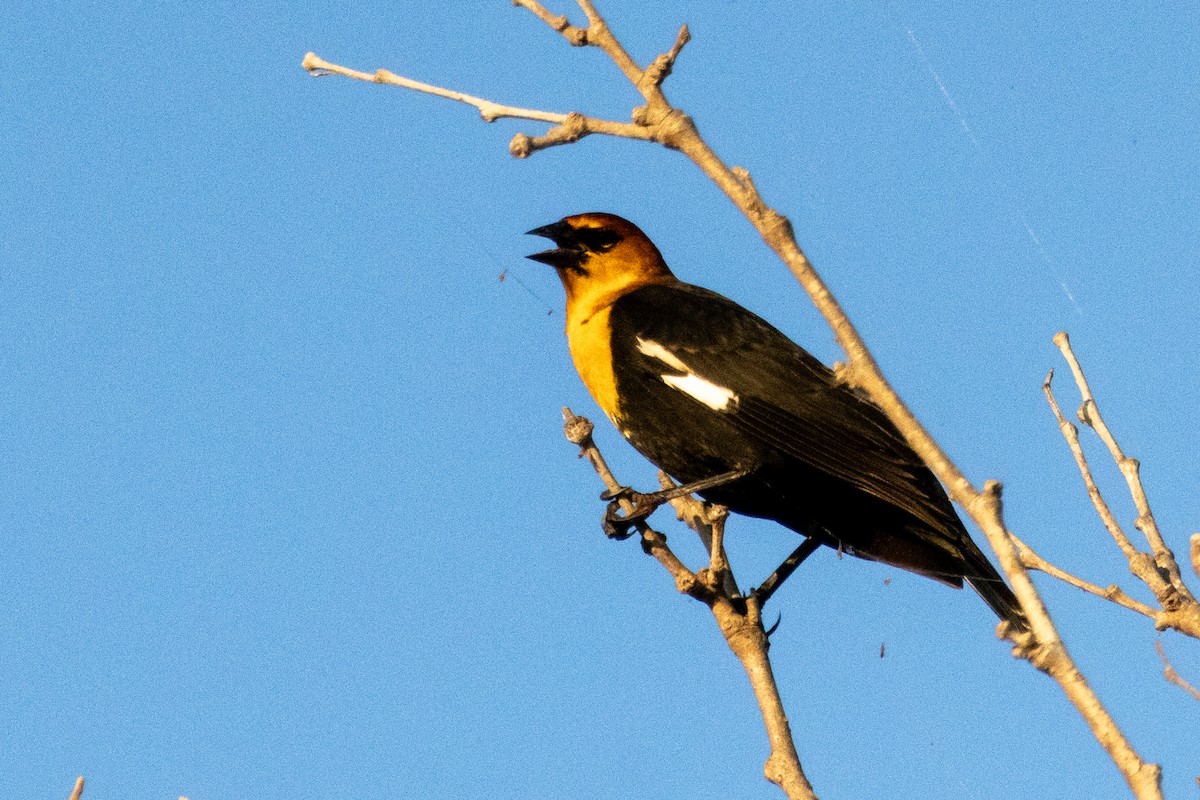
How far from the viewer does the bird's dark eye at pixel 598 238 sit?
6.20 m

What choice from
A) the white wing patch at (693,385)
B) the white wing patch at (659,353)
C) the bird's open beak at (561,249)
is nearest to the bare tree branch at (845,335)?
the white wing patch at (693,385)

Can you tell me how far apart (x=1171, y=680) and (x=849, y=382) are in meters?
1.07

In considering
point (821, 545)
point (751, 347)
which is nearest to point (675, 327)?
point (751, 347)

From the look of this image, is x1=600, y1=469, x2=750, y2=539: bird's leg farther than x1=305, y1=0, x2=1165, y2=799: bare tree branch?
Yes

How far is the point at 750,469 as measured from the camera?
5.21m

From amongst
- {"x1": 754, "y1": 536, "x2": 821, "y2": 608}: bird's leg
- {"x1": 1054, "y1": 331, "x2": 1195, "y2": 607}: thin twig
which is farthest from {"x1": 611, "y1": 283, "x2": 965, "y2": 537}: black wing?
{"x1": 1054, "y1": 331, "x2": 1195, "y2": 607}: thin twig

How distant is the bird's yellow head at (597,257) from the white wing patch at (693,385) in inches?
26.4

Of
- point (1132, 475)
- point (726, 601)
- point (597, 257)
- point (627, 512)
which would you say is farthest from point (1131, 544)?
point (597, 257)

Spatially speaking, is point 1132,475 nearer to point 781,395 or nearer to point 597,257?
point 781,395

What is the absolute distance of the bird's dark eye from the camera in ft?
20.4

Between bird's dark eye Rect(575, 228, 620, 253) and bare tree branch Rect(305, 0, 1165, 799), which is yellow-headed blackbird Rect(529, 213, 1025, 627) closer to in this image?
bird's dark eye Rect(575, 228, 620, 253)

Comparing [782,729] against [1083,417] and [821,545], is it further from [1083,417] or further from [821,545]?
[821,545]

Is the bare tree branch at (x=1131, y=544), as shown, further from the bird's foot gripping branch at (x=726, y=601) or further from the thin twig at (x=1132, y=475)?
the bird's foot gripping branch at (x=726, y=601)

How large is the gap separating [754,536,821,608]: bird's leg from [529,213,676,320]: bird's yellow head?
1363 mm
